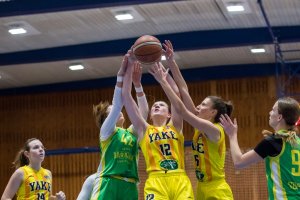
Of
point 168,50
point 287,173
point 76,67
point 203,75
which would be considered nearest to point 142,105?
point 168,50

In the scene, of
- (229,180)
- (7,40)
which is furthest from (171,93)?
(7,40)

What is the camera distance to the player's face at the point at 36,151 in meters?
10.6

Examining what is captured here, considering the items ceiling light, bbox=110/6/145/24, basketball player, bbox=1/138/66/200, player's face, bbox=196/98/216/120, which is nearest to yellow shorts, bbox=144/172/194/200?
player's face, bbox=196/98/216/120

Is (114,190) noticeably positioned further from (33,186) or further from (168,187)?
(33,186)

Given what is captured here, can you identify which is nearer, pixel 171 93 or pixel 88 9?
pixel 171 93

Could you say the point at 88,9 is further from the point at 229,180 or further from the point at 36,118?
the point at 36,118

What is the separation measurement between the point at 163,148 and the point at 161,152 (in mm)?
55

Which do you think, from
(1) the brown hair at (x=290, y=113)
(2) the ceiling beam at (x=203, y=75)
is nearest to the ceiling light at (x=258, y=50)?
(2) the ceiling beam at (x=203, y=75)

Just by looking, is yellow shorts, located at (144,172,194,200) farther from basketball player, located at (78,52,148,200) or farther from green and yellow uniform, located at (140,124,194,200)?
basketball player, located at (78,52,148,200)

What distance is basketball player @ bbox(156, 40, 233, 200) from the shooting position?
8.20 meters

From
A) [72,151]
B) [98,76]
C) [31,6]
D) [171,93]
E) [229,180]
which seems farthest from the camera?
[98,76]

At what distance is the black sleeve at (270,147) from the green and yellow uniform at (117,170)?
211cm

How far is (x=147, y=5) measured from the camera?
14.6 metres

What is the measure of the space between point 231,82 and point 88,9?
19.3 ft
